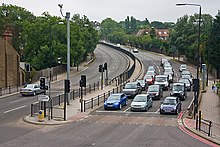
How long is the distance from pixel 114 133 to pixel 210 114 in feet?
40.2

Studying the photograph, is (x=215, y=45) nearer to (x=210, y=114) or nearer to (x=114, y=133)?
(x=210, y=114)

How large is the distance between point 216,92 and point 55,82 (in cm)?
2356

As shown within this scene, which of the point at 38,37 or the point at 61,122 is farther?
the point at 38,37

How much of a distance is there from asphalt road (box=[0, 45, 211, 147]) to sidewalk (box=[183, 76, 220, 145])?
88cm

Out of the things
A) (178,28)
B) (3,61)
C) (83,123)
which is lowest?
(83,123)

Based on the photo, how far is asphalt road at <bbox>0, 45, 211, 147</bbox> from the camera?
2230 cm

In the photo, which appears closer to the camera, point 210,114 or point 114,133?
point 114,133

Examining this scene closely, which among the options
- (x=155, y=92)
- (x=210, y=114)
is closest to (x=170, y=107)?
(x=210, y=114)

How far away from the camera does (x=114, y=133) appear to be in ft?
82.6

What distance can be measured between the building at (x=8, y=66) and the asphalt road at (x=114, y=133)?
24.9 metres

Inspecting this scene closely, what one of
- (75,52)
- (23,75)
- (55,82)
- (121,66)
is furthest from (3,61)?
(121,66)

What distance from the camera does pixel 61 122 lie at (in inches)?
1156

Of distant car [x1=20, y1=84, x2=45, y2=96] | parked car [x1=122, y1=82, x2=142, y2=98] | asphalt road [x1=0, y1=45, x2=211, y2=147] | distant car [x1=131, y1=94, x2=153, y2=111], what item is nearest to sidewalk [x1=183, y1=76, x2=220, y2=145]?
asphalt road [x1=0, y1=45, x2=211, y2=147]

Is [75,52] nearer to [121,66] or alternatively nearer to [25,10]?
[121,66]
